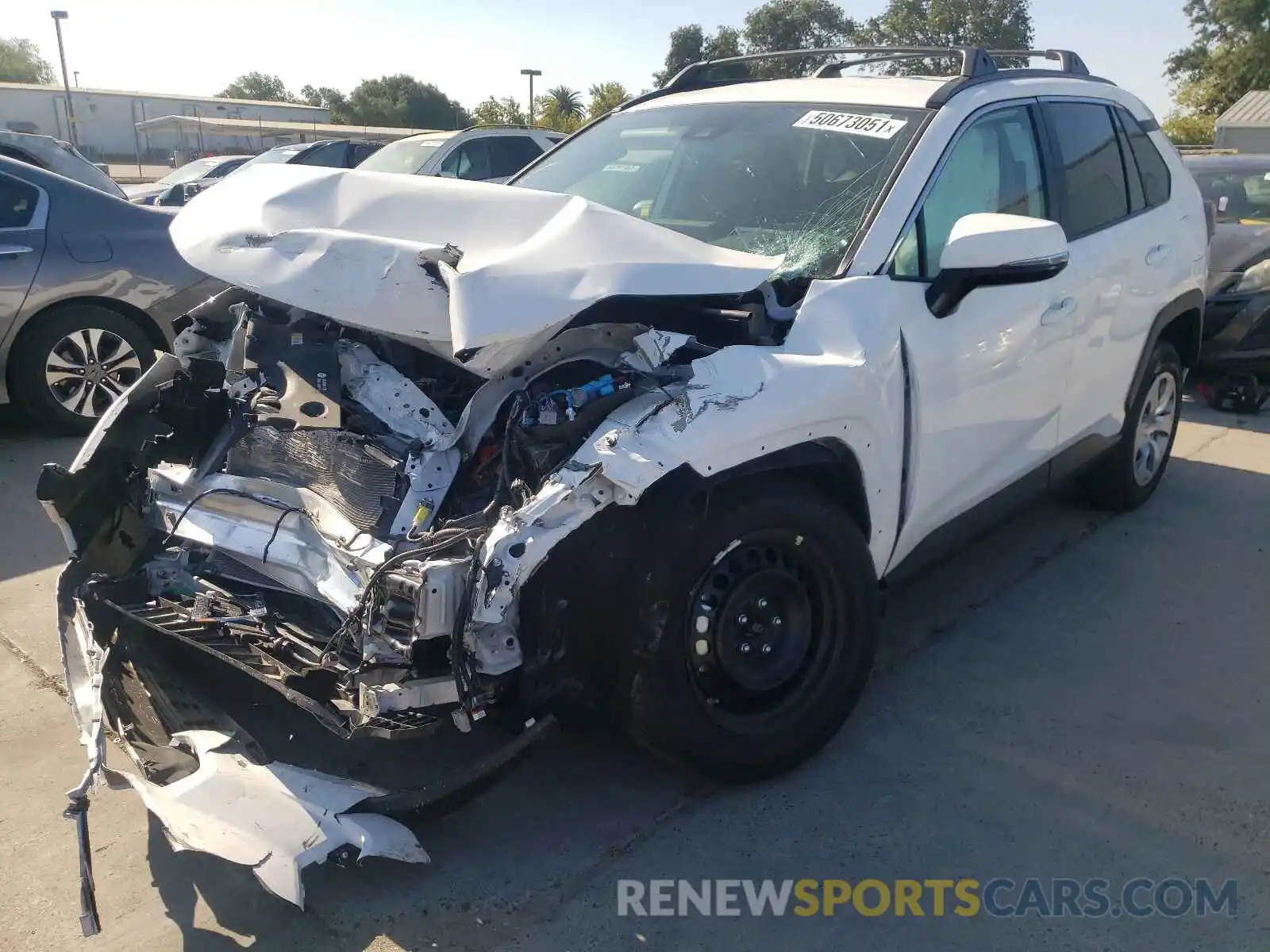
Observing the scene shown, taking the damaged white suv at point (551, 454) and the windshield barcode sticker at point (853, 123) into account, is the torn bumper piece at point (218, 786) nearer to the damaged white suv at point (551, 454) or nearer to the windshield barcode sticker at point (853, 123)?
the damaged white suv at point (551, 454)

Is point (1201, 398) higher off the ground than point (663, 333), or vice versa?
point (663, 333)

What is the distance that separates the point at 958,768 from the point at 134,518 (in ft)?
8.74

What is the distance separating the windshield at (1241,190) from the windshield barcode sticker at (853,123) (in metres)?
5.86

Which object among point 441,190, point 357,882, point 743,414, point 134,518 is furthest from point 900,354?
point 134,518

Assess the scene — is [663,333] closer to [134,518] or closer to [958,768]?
[958,768]

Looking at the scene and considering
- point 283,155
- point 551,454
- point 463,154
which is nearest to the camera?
point 551,454

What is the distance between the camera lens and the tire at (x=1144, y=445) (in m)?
4.75

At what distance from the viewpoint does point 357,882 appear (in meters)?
2.57

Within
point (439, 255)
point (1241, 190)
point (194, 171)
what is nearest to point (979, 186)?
point (439, 255)

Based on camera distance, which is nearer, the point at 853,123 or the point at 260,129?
the point at 853,123

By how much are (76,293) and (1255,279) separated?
7593mm

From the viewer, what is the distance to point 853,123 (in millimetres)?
3496

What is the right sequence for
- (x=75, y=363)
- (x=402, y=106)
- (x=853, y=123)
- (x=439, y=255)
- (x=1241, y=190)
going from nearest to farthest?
(x=439, y=255) → (x=853, y=123) → (x=75, y=363) → (x=1241, y=190) → (x=402, y=106)

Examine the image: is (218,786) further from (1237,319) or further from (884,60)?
(1237,319)
